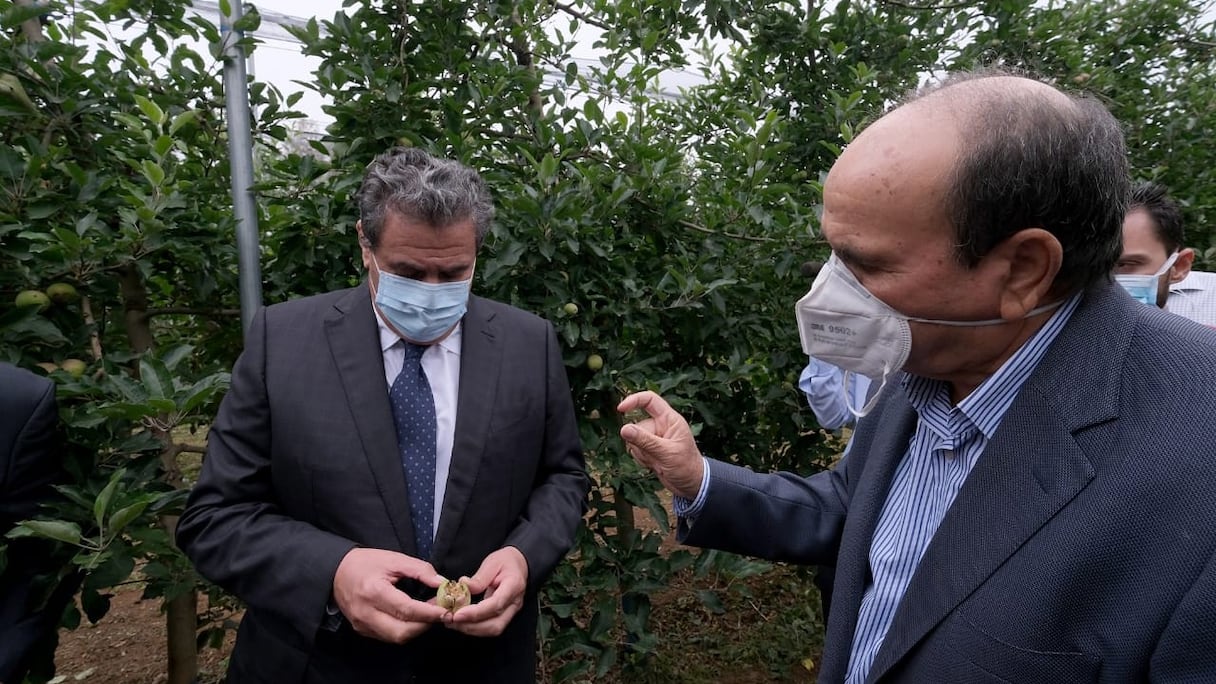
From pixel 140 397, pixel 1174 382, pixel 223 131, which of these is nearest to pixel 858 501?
pixel 1174 382

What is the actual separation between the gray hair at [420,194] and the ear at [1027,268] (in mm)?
1258

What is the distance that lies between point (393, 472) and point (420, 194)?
2.24 feet

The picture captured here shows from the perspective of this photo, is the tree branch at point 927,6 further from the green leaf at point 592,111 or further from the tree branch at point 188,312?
the tree branch at point 188,312

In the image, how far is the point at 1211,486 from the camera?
87 centimetres

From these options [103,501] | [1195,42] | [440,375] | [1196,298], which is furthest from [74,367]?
[1195,42]

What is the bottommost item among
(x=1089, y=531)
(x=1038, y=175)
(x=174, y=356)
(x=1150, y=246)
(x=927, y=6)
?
(x=174, y=356)

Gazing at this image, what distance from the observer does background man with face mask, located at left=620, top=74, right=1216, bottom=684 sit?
893 mm

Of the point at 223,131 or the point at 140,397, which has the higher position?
the point at 223,131

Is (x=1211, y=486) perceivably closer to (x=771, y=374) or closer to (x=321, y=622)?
(x=321, y=622)

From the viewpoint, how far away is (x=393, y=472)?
1.63 metres

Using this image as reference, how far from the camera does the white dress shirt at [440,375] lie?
174cm

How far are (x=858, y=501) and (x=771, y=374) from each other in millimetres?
1802

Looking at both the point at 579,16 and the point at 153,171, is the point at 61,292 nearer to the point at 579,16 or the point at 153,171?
the point at 153,171

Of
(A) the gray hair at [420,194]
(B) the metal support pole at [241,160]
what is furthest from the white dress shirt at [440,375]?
(B) the metal support pole at [241,160]
